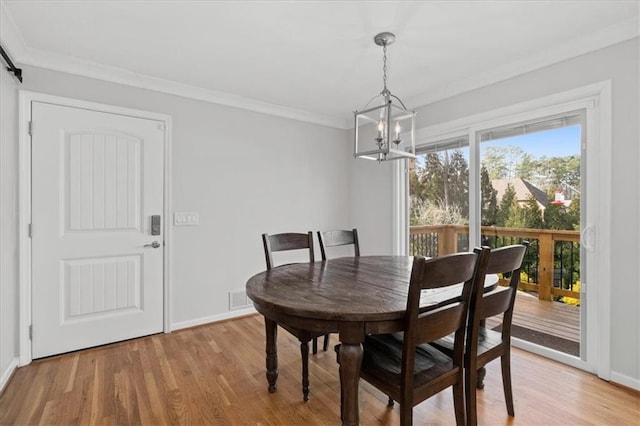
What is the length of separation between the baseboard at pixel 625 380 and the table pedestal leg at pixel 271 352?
2234 mm

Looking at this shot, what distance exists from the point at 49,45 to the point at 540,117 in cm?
374

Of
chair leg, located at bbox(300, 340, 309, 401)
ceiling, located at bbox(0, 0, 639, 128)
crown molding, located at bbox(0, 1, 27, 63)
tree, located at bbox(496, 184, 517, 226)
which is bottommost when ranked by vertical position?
chair leg, located at bbox(300, 340, 309, 401)

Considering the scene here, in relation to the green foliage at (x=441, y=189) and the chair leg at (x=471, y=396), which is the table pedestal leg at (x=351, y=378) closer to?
the chair leg at (x=471, y=396)

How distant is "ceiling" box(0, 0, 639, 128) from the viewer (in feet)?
6.23

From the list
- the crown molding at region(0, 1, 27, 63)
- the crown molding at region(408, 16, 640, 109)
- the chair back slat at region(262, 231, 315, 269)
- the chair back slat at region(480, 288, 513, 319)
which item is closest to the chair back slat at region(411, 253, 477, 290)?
the chair back slat at region(480, 288, 513, 319)

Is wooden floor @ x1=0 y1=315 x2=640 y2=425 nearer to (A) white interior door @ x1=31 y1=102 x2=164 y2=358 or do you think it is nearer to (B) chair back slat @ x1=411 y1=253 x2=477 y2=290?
(A) white interior door @ x1=31 y1=102 x2=164 y2=358

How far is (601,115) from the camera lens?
2.15 metres

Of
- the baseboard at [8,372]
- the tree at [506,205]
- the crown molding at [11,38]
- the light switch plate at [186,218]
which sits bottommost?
the baseboard at [8,372]

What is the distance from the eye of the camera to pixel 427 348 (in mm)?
1608

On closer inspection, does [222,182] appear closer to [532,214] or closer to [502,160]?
[502,160]

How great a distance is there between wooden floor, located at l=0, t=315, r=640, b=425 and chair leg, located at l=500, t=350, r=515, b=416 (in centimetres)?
6

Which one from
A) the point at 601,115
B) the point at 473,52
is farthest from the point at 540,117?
the point at 473,52

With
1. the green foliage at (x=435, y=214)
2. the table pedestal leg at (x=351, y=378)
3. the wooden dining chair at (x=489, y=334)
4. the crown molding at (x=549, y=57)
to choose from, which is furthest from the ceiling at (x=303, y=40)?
the table pedestal leg at (x=351, y=378)

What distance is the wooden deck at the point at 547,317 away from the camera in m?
2.42
